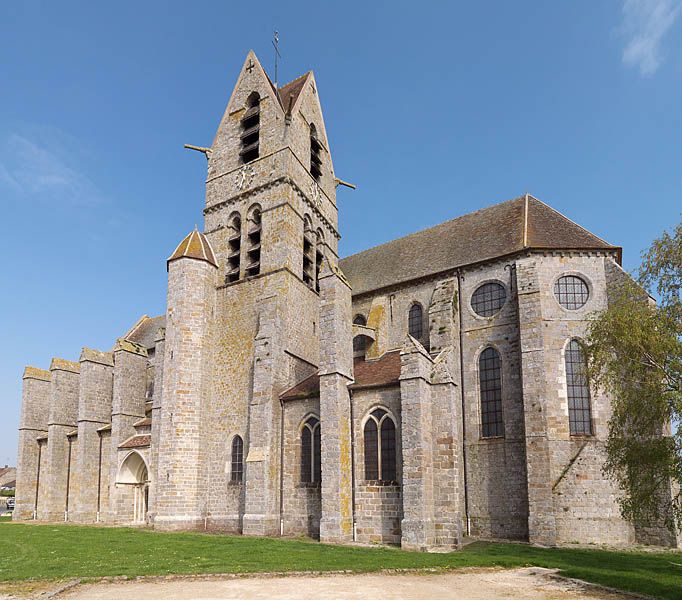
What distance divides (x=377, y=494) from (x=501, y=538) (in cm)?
550

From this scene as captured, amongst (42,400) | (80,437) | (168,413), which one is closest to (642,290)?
(168,413)

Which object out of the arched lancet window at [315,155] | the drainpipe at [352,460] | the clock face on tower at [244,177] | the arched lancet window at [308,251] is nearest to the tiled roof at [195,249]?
the clock face on tower at [244,177]

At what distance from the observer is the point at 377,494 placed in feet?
66.0

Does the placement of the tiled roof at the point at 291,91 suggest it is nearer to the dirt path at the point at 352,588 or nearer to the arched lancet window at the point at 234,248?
the arched lancet window at the point at 234,248

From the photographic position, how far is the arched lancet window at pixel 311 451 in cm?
2205

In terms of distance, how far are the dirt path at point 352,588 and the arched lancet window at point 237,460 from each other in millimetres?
11930

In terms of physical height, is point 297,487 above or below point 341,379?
below

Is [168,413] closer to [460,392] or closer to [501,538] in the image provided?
[460,392]

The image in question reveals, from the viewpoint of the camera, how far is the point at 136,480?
28812 mm

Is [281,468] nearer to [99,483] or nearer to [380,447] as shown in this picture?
[380,447]

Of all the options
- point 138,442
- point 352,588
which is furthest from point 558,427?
point 138,442

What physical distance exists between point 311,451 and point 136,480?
1173cm

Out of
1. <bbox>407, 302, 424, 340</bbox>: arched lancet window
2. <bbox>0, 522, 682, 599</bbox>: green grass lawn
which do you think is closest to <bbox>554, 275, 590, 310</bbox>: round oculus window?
<bbox>407, 302, 424, 340</bbox>: arched lancet window

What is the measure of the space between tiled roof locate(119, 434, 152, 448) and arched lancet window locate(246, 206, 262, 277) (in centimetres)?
979
